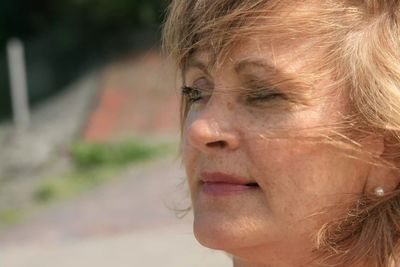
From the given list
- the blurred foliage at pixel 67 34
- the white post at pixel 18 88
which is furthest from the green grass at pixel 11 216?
the blurred foliage at pixel 67 34

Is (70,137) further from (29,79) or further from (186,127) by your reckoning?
(186,127)

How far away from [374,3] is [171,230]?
6741mm

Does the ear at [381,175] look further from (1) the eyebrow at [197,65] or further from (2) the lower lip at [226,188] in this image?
(1) the eyebrow at [197,65]

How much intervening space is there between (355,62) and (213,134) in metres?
0.30

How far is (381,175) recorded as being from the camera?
1.61 metres

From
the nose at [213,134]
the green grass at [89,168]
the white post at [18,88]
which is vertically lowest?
the green grass at [89,168]

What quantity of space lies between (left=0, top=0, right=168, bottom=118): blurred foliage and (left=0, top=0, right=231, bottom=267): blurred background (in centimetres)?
3

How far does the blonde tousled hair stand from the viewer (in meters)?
1.56

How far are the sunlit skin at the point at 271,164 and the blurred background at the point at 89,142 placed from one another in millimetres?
540

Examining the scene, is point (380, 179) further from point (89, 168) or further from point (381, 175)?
point (89, 168)

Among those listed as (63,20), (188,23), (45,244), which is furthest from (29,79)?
(188,23)

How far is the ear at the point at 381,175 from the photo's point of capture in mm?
1596

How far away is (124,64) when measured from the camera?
14578 mm

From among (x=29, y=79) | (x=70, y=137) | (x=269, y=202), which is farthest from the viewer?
(x=29, y=79)
